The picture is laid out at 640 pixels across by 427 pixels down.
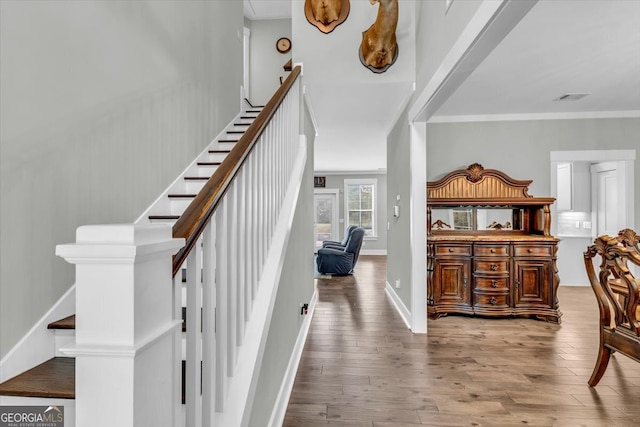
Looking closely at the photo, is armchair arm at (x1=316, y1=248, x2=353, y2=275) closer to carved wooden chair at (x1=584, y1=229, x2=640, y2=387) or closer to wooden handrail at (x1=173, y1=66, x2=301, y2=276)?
carved wooden chair at (x1=584, y1=229, x2=640, y2=387)

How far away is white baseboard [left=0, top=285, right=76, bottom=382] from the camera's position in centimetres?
123

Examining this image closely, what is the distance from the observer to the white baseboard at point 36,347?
4.02ft

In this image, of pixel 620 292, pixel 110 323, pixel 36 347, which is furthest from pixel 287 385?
pixel 620 292

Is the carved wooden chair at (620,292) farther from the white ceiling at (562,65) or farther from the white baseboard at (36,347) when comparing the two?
the white baseboard at (36,347)

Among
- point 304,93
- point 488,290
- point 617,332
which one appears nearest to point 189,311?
point 617,332

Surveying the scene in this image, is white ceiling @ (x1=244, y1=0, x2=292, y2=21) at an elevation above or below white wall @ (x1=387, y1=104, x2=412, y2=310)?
above

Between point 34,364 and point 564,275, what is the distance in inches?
249

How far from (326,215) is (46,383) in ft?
29.7

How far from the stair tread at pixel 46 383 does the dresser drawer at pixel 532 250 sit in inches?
165

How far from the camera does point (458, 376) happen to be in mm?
2525

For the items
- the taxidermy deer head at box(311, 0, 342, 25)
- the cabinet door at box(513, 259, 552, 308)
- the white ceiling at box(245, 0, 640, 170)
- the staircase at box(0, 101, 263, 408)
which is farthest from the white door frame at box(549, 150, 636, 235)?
the staircase at box(0, 101, 263, 408)

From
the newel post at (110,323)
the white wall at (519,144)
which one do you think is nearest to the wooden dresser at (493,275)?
the white wall at (519,144)

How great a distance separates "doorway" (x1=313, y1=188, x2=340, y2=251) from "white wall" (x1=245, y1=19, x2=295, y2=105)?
435 cm

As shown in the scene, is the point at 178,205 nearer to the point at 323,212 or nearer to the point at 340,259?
the point at 340,259
